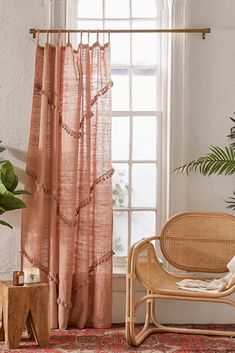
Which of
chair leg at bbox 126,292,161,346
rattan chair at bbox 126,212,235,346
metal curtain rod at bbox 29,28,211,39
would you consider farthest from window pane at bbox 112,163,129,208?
metal curtain rod at bbox 29,28,211,39

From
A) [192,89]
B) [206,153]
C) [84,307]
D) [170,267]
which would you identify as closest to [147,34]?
[192,89]

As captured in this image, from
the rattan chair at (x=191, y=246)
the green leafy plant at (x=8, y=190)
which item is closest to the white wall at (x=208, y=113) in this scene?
the rattan chair at (x=191, y=246)

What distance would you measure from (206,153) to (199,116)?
30 centimetres

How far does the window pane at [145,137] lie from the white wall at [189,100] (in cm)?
30

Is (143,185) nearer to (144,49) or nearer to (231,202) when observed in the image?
(231,202)

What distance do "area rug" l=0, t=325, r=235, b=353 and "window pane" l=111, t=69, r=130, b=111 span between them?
1841mm

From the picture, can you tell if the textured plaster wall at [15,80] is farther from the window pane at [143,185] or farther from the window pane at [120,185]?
the window pane at [143,185]

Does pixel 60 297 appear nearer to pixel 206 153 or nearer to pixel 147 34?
pixel 206 153

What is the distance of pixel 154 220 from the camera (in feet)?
18.6

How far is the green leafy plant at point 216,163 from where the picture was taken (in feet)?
16.8

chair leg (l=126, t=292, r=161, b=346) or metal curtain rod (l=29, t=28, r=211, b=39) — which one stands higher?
metal curtain rod (l=29, t=28, r=211, b=39)

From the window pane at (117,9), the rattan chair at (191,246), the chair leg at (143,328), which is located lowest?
the chair leg at (143,328)

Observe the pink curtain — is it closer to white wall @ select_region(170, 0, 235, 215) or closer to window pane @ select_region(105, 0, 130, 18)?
window pane @ select_region(105, 0, 130, 18)

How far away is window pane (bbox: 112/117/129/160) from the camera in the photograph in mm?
5699
